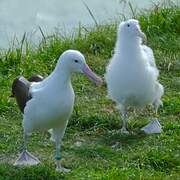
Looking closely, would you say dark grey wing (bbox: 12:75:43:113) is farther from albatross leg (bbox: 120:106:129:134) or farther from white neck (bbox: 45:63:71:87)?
albatross leg (bbox: 120:106:129:134)

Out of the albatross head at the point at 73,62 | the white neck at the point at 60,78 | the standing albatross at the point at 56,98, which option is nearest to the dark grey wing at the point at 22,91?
the standing albatross at the point at 56,98

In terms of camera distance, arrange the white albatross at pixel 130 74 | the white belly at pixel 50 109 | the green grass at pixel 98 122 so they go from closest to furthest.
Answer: the white belly at pixel 50 109 < the green grass at pixel 98 122 < the white albatross at pixel 130 74

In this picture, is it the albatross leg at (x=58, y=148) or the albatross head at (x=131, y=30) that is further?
the albatross head at (x=131, y=30)

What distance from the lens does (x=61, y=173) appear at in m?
5.95

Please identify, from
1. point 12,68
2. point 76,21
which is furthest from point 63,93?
point 76,21

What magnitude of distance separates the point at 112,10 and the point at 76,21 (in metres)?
0.58

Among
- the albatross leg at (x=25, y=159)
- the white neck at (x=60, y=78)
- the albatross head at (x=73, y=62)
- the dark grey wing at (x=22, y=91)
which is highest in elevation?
the albatross head at (x=73, y=62)

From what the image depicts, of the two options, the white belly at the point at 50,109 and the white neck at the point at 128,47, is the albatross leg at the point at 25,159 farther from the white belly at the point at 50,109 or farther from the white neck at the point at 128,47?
the white neck at the point at 128,47

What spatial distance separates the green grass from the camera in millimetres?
6137

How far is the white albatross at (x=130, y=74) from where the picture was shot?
689cm

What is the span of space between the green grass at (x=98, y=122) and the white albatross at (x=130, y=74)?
28 cm

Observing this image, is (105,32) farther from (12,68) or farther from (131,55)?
(131,55)


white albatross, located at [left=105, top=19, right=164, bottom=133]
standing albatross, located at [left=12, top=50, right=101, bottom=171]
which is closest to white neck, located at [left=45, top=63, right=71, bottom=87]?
standing albatross, located at [left=12, top=50, right=101, bottom=171]

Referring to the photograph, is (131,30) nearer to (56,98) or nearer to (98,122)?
(98,122)
